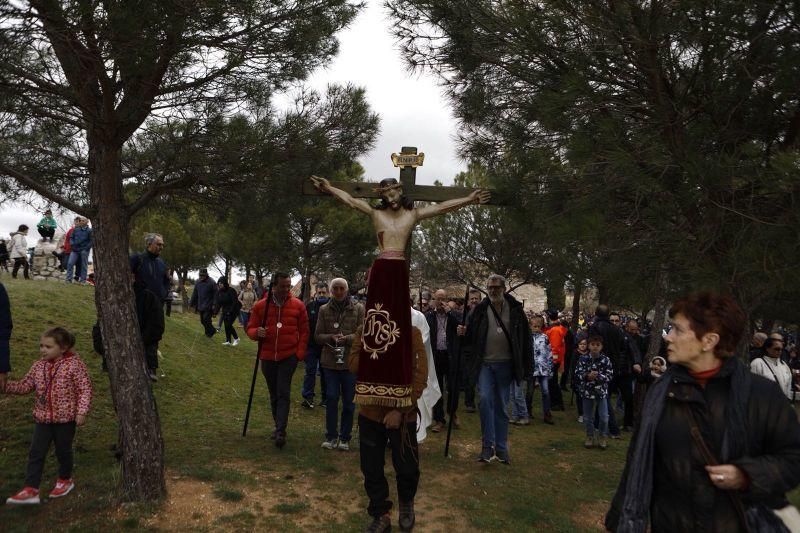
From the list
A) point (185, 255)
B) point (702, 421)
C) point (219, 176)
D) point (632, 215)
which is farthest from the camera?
point (185, 255)

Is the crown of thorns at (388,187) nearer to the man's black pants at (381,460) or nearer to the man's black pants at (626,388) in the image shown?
the man's black pants at (381,460)

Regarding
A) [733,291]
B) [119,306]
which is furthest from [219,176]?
[733,291]

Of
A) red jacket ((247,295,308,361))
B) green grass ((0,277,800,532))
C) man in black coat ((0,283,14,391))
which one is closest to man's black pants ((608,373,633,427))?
green grass ((0,277,800,532))

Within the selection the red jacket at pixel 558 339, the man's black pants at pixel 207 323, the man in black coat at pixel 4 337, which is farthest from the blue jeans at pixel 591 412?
the man's black pants at pixel 207 323

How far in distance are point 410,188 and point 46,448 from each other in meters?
3.52

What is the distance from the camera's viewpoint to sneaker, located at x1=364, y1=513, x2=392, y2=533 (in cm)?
381

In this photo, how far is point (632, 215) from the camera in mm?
4238

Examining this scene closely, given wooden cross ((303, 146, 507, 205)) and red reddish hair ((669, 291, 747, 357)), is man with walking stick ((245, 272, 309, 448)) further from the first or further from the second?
red reddish hair ((669, 291, 747, 357))

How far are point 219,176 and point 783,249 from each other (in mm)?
4173

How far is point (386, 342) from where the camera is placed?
3869mm

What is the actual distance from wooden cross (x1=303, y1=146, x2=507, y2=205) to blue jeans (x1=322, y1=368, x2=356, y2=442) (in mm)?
2188

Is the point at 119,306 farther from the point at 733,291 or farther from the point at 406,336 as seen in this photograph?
the point at 733,291

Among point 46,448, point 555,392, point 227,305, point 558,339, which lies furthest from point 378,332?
point 227,305

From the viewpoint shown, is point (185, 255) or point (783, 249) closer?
point (783, 249)
